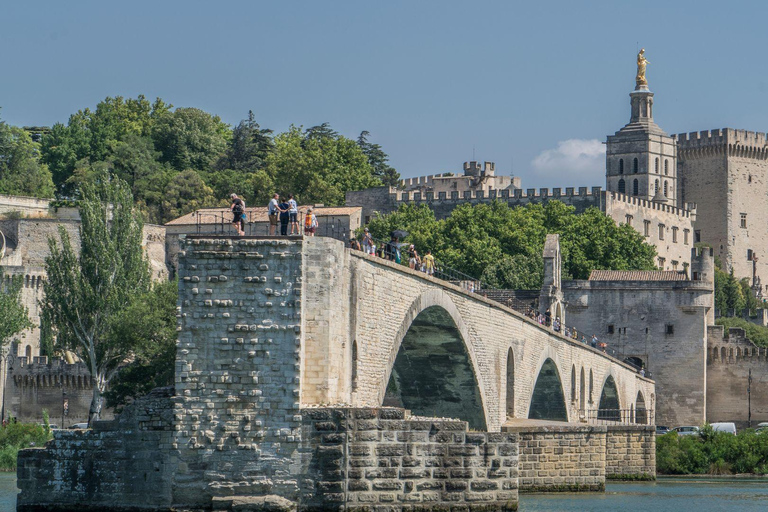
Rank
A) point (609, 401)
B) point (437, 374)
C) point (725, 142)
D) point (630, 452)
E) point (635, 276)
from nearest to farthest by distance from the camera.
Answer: point (437, 374)
point (630, 452)
point (609, 401)
point (635, 276)
point (725, 142)

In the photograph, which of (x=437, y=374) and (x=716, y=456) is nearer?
(x=437, y=374)

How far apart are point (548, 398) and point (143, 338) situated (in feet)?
47.3

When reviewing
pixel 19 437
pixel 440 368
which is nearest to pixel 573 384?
pixel 440 368

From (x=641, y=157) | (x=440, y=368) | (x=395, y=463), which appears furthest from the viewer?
(x=641, y=157)

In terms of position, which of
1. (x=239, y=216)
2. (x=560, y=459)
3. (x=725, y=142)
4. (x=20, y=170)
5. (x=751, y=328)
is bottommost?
(x=560, y=459)

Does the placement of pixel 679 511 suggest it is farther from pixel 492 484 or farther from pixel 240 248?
pixel 240 248

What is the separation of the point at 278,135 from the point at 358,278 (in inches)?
3276

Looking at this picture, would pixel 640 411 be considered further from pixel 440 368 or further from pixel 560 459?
pixel 440 368

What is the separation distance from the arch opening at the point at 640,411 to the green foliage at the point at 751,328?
1714 centimetres

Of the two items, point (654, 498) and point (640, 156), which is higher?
point (640, 156)

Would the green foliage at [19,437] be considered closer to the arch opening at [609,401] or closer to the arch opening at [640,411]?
the arch opening at [609,401]

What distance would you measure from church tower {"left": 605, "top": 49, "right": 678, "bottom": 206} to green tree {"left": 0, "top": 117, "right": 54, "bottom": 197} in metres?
Answer: 41.5

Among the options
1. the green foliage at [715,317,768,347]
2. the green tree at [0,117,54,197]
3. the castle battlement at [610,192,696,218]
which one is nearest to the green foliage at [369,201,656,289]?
the castle battlement at [610,192,696,218]

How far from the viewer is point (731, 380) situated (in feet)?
279
